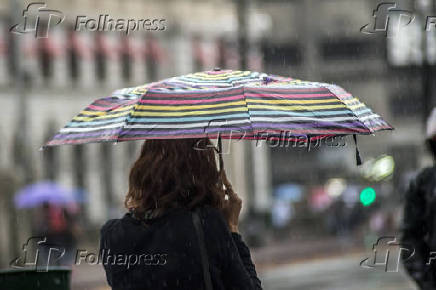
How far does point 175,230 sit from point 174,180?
218 millimetres

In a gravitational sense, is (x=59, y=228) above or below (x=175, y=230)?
below

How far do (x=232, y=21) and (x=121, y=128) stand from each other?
154 feet

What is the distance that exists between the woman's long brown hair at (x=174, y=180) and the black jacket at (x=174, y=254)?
0.05 m

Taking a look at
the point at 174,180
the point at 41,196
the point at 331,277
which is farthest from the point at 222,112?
the point at 41,196

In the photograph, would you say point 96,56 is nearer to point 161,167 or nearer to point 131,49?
point 131,49

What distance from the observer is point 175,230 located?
156 inches

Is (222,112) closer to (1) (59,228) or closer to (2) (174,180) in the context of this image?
(2) (174,180)

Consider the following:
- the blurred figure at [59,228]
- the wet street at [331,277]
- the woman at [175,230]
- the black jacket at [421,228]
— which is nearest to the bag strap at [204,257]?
the woman at [175,230]

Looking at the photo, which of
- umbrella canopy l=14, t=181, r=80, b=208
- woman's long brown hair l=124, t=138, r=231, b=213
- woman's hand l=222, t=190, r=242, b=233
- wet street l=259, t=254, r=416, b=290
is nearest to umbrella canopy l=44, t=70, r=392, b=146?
woman's long brown hair l=124, t=138, r=231, b=213

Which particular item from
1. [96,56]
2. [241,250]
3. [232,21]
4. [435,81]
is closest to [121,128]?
[241,250]

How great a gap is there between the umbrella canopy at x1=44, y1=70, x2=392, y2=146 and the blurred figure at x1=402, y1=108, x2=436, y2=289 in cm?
41

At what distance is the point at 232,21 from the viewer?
51.0 m

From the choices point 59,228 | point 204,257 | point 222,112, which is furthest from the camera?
point 59,228

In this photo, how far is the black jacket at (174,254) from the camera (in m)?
3.93
